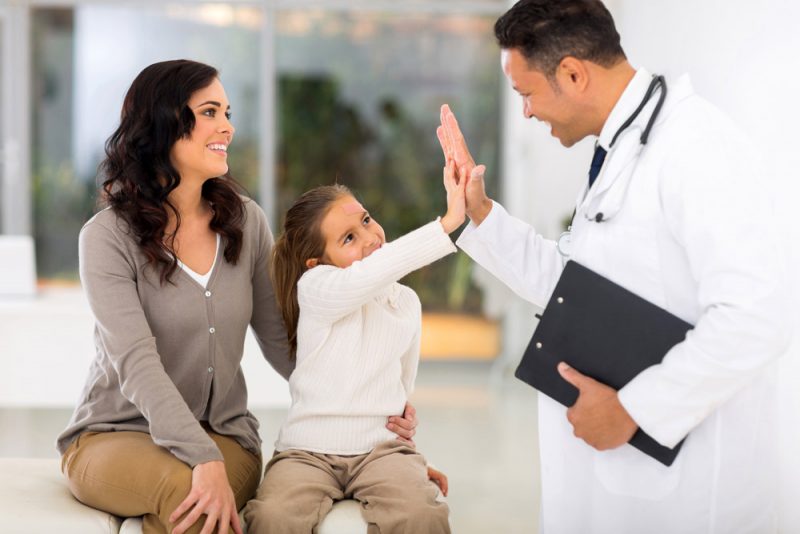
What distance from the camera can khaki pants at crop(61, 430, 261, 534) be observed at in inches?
78.6

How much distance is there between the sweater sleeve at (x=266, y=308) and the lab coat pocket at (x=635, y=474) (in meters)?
0.98

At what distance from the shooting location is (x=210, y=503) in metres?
1.97

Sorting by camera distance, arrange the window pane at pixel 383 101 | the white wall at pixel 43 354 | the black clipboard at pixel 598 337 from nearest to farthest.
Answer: the black clipboard at pixel 598 337, the white wall at pixel 43 354, the window pane at pixel 383 101

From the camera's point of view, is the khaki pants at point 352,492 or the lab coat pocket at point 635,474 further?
the khaki pants at point 352,492

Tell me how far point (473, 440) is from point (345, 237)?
2.51m

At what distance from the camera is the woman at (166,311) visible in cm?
205

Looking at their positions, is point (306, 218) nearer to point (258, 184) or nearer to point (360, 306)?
point (360, 306)

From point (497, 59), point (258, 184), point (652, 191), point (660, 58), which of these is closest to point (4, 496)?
point (652, 191)

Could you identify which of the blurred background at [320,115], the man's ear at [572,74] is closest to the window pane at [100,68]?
the blurred background at [320,115]

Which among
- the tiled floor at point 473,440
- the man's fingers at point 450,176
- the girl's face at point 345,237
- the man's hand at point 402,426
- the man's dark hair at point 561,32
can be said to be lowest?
the tiled floor at point 473,440

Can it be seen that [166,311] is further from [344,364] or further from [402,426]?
[402,426]

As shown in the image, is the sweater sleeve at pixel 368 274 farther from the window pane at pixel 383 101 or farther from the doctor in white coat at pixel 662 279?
the window pane at pixel 383 101

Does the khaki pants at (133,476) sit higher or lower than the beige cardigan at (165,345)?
lower

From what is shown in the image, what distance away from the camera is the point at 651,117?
1.71m
